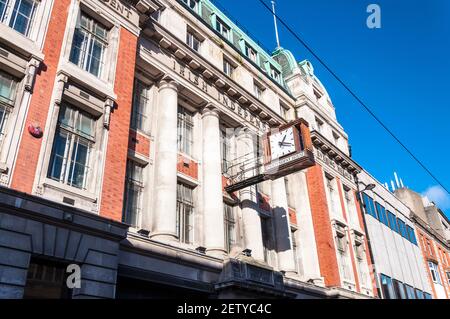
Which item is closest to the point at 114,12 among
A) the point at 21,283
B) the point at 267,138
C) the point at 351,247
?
the point at 267,138

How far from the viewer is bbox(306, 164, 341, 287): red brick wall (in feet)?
66.4

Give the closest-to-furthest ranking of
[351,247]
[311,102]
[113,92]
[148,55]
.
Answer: [113,92] → [148,55] → [351,247] → [311,102]

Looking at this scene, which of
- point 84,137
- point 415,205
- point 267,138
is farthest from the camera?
point 415,205

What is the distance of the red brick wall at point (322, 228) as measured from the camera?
2025 centimetres

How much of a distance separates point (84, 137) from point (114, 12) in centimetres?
534

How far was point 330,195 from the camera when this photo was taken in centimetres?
2462

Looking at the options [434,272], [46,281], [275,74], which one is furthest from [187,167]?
[434,272]

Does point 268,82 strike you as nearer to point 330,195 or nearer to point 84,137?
point 330,195

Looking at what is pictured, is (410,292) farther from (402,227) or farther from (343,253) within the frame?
(343,253)

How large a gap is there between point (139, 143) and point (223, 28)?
37.4ft

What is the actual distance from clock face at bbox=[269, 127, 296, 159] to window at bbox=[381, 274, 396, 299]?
14489mm

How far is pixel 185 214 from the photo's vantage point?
14977 millimetres

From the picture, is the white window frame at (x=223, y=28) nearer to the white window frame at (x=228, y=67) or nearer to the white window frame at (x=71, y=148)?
the white window frame at (x=228, y=67)

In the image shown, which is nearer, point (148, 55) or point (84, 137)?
point (84, 137)
